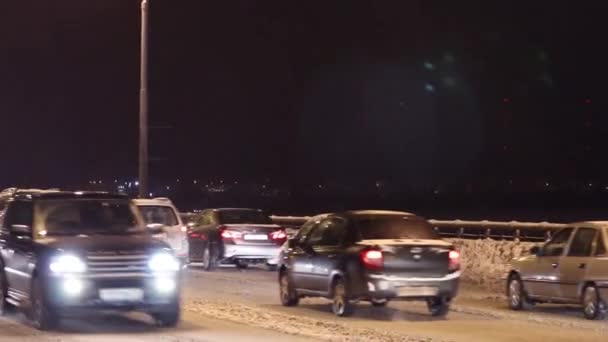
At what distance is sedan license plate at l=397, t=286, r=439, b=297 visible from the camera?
16828mm

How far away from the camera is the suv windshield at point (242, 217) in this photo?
28.5 m

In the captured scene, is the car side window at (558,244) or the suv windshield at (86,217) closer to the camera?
the suv windshield at (86,217)

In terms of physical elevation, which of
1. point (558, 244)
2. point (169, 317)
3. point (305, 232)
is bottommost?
point (169, 317)

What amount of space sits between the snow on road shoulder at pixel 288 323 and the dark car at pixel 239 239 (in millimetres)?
8388

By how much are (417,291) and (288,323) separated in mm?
2064

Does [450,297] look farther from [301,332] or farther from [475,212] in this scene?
[475,212]

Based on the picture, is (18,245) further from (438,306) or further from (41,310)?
(438,306)

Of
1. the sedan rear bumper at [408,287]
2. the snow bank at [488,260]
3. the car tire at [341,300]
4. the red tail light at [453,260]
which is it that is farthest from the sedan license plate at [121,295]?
the snow bank at [488,260]

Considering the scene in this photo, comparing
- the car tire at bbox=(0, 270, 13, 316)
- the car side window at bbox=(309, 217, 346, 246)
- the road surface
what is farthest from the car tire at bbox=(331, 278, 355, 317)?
the car tire at bbox=(0, 270, 13, 316)

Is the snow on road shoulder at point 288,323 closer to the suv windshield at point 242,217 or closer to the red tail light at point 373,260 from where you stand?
the red tail light at point 373,260

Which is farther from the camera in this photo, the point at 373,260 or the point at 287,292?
the point at 287,292

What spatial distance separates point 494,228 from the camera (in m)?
31.0

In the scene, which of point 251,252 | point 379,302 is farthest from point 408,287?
point 251,252

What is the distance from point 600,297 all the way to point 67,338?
766 cm
